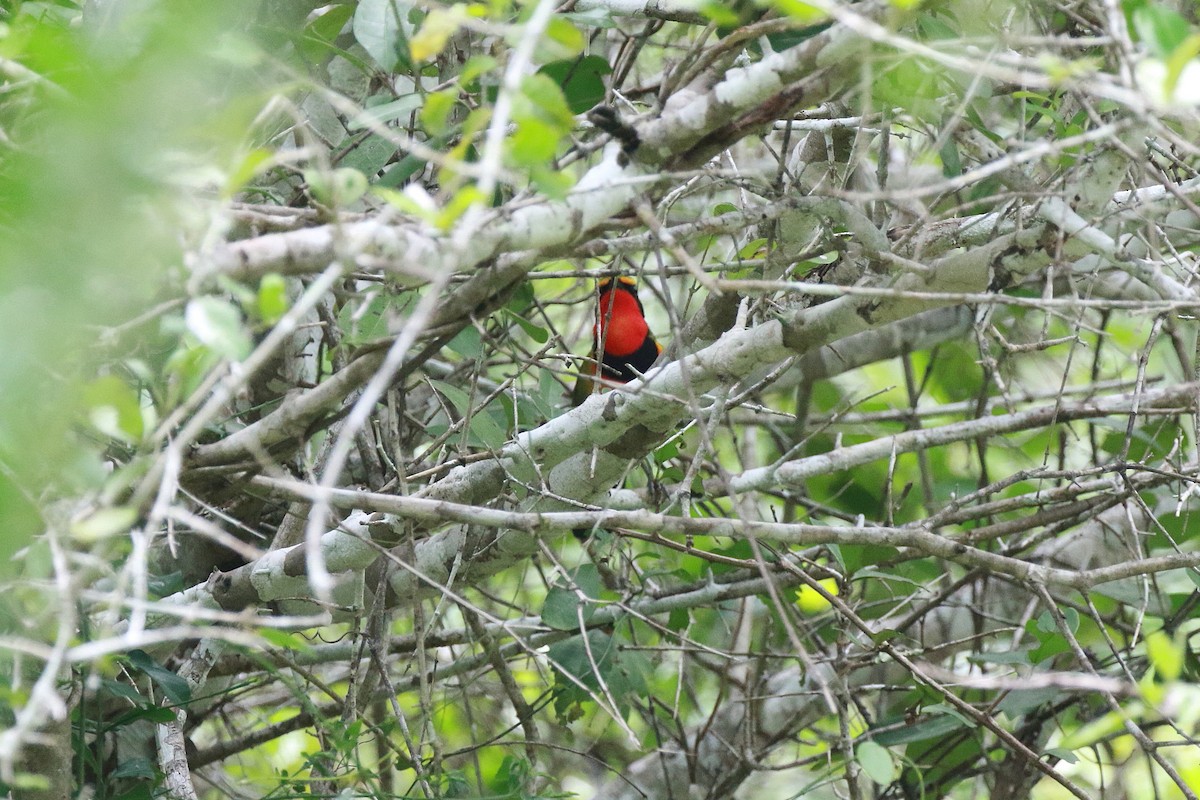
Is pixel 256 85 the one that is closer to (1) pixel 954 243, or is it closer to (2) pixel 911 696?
(1) pixel 954 243

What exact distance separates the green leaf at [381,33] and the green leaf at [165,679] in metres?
1.17

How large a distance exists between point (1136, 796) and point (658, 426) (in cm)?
259

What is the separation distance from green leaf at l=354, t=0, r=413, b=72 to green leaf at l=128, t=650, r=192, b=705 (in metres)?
1.17

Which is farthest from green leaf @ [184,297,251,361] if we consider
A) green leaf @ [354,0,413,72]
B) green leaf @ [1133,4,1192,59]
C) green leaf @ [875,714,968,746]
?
green leaf @ [875,714,968,746]

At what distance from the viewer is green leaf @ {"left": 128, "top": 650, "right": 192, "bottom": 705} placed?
2043mm

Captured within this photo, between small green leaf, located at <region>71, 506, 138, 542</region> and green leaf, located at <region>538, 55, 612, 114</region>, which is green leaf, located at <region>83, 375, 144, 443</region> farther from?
green leaf, located at <region>538, 55, 612, 114</region>

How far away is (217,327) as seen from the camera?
3.38 feet

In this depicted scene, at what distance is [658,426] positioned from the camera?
1.96 m

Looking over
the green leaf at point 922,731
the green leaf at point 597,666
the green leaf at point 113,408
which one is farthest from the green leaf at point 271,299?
the green leaf at point 922,731

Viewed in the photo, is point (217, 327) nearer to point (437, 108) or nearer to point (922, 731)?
point (437, 108)

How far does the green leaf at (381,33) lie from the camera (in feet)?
5.28

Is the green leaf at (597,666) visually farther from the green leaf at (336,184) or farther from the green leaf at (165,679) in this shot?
the green leaf at (336,184)

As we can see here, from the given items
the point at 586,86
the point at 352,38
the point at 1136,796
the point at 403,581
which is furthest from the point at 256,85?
the point at 1136,796

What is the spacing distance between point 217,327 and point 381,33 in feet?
2.51
